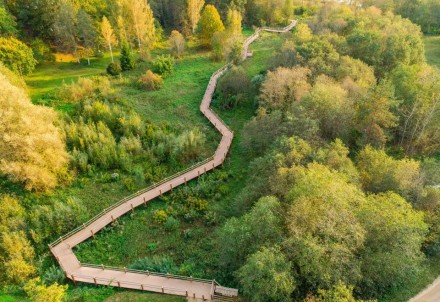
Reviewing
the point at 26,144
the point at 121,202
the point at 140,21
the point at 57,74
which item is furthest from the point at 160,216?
the point at 140,21

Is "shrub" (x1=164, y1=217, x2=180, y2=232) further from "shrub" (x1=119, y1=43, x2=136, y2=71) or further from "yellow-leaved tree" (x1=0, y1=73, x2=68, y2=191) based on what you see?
"shrub" (x1=119, y1=43, x2=136, y2=71)

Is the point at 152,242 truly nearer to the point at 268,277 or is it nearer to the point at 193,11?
the point at 268,277

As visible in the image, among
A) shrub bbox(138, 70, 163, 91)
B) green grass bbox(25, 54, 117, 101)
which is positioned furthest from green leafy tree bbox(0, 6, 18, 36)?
shrub bbox(138, 70, 163, 91)

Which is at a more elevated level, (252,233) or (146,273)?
(252,233)


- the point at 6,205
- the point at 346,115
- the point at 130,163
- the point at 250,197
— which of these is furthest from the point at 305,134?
the point at 6,205

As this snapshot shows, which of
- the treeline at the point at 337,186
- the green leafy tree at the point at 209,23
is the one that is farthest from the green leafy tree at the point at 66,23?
the treeline at the point at 337,186

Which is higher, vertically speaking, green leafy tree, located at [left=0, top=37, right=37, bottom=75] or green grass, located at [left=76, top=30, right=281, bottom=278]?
green leafy tree, located at [left=0, top=37, right=37, bottom=75]

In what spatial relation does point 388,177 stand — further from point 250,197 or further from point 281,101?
point 281,101
